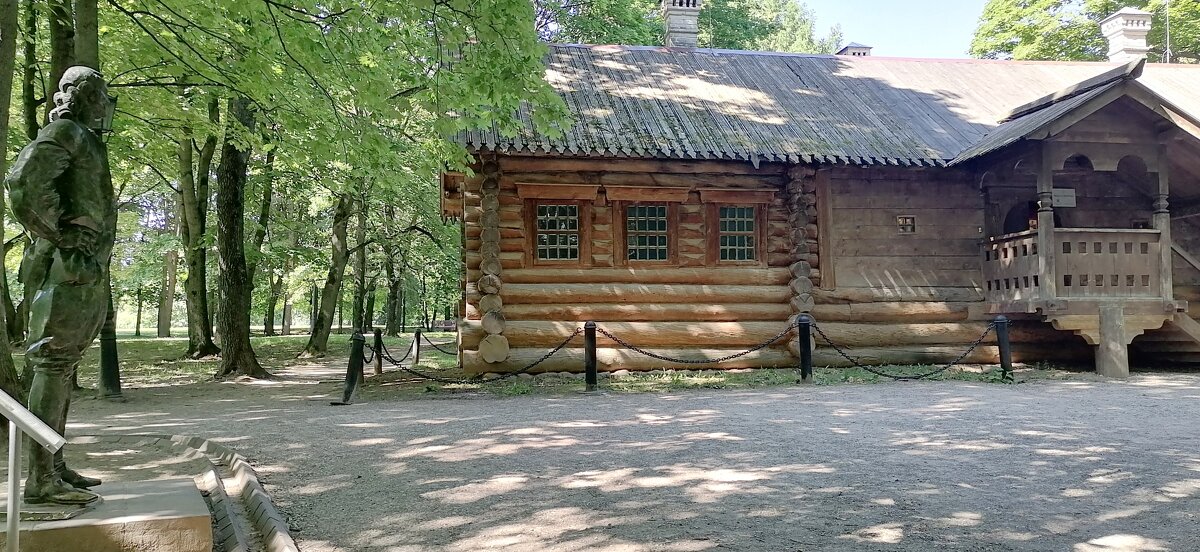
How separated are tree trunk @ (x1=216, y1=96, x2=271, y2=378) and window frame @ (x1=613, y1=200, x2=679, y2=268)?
22.8ft

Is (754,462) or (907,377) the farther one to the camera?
(907,377)

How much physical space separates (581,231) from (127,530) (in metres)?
9.84

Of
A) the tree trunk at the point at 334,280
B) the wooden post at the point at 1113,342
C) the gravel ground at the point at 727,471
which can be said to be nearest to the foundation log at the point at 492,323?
the gravel ground at the point at 727,471

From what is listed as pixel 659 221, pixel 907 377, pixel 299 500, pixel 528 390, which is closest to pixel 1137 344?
pixel 907 377

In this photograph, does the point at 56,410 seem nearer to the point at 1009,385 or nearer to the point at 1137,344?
the point at 1009,385

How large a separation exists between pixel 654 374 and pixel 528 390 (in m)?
2.59

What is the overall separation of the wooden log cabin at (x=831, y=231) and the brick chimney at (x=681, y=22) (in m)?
5.22

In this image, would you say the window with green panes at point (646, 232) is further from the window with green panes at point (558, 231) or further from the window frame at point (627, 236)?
the window with green panes at point (558, 231)

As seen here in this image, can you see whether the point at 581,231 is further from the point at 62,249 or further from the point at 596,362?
the point at 62,249

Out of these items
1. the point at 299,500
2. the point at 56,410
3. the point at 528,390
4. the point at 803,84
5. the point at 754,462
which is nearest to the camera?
the point at 56,410

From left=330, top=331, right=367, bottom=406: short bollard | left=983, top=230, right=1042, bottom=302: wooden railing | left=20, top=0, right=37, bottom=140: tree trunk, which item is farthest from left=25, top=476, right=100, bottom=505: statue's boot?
left=983, top=230, right=1042, bottom=302: wooden railing

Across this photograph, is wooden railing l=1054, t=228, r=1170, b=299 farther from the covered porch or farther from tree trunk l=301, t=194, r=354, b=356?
tree trunk l=301, t=194, r=354, b=356

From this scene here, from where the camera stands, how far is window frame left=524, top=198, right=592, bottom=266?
1265 cm

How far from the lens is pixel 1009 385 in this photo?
35.4 ft
